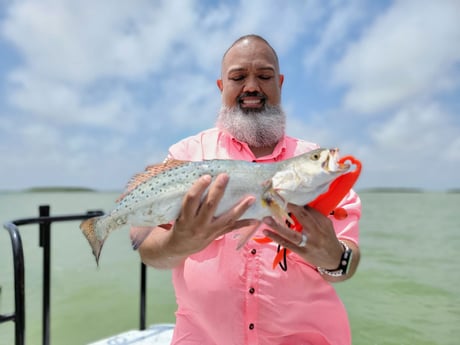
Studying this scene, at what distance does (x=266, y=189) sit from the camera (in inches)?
82.2

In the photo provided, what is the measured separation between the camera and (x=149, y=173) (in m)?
2.47

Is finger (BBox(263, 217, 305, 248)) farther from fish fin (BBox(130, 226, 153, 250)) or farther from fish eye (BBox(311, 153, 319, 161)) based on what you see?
fish fin (BBox(130, 226, 153, 250))

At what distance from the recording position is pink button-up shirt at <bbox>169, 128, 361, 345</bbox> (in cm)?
255

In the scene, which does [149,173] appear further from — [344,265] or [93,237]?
[344,265]

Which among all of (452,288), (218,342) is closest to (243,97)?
(218,342)

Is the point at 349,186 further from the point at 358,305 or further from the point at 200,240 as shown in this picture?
the point at 358,305

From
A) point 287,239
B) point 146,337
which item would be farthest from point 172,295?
point 287,239

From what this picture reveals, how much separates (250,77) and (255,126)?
455 millimetres

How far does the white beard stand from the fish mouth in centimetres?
130

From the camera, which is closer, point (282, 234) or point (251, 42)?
point (282, 234)

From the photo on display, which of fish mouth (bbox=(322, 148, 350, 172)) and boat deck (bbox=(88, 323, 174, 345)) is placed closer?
fish mouth (bbox=(322, 148, 350, 172))

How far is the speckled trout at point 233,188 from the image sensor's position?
2025 millimetres

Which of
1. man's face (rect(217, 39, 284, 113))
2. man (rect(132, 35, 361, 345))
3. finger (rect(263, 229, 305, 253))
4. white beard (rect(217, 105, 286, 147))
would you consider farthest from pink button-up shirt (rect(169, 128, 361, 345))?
man's face (rect(217, 39, 284, 113))

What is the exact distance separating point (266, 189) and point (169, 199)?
0.58 meters
